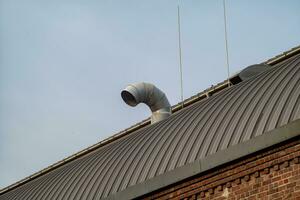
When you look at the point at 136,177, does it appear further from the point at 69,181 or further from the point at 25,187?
the point at 25,187

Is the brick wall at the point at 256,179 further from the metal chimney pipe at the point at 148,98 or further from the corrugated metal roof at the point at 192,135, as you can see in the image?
the metal chimney pipe at the point at 148,98

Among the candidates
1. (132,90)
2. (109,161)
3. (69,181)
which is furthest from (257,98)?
(132,90)

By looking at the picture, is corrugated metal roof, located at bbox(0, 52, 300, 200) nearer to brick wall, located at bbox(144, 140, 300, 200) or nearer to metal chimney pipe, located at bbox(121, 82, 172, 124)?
brick wall, located at bbox(144, 140, 300, 200)

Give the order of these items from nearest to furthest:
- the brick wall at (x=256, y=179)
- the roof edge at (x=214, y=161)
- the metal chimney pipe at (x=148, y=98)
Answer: the brick wall at (x=256, y=179)
the roof edge at (x=214, y=161)
the metal chimney pipe at (x=148, y=98)

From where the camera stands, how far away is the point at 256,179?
1622 cm

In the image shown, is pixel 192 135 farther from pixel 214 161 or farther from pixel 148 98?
pixel 148 98

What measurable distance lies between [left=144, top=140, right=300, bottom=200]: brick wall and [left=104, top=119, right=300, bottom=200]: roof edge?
141 millimetres

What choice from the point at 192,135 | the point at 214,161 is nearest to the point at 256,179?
the point at 214,161

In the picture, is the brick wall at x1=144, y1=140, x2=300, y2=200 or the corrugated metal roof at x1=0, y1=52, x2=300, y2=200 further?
the corrugated metal roof at x1=0, y1=52, x2=300, y2=200

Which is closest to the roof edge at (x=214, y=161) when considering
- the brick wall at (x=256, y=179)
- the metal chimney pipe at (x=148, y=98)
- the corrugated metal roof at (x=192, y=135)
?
the brick wall at (x=256, y=179)

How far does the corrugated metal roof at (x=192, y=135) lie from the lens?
17250 millimetres

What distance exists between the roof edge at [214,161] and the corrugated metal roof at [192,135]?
348mm

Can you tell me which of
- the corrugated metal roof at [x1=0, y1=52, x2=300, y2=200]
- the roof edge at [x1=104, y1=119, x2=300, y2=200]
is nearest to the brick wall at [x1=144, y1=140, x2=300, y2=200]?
the roof edge at [x1=104, y1=119, x2=300, y2=200]

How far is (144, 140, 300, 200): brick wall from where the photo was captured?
15.6m
